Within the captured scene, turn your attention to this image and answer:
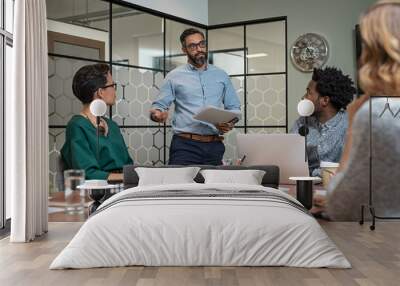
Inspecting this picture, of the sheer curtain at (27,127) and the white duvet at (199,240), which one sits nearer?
the white duvet at (199,240)

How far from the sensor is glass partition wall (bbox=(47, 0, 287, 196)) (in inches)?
217

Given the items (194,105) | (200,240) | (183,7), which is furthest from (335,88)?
(183,7)

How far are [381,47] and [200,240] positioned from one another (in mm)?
2703

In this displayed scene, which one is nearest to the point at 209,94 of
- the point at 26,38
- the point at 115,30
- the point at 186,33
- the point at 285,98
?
the point at 186,33

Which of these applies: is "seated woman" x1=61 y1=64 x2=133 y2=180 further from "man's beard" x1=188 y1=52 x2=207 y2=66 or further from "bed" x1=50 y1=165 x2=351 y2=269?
"bed" x1=50 y1=165 x2=351 y2=269

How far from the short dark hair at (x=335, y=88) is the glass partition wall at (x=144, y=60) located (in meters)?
4.68

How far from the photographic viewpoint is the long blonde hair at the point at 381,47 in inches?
12.3

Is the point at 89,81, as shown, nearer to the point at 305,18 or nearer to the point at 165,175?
the point at 165,175

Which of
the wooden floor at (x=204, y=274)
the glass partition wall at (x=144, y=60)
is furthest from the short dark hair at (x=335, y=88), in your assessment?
the glass partition wall at (x=144, y=60)

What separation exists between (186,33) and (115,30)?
2611mm

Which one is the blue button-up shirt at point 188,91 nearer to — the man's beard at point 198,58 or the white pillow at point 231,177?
the man's beard at point 198,58

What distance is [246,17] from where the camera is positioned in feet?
23.4

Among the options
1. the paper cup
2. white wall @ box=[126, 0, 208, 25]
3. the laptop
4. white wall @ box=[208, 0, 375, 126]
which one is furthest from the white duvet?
white wall @ box=[126, 0, 208, 25]

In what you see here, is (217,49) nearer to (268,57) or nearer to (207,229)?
(268,57)
